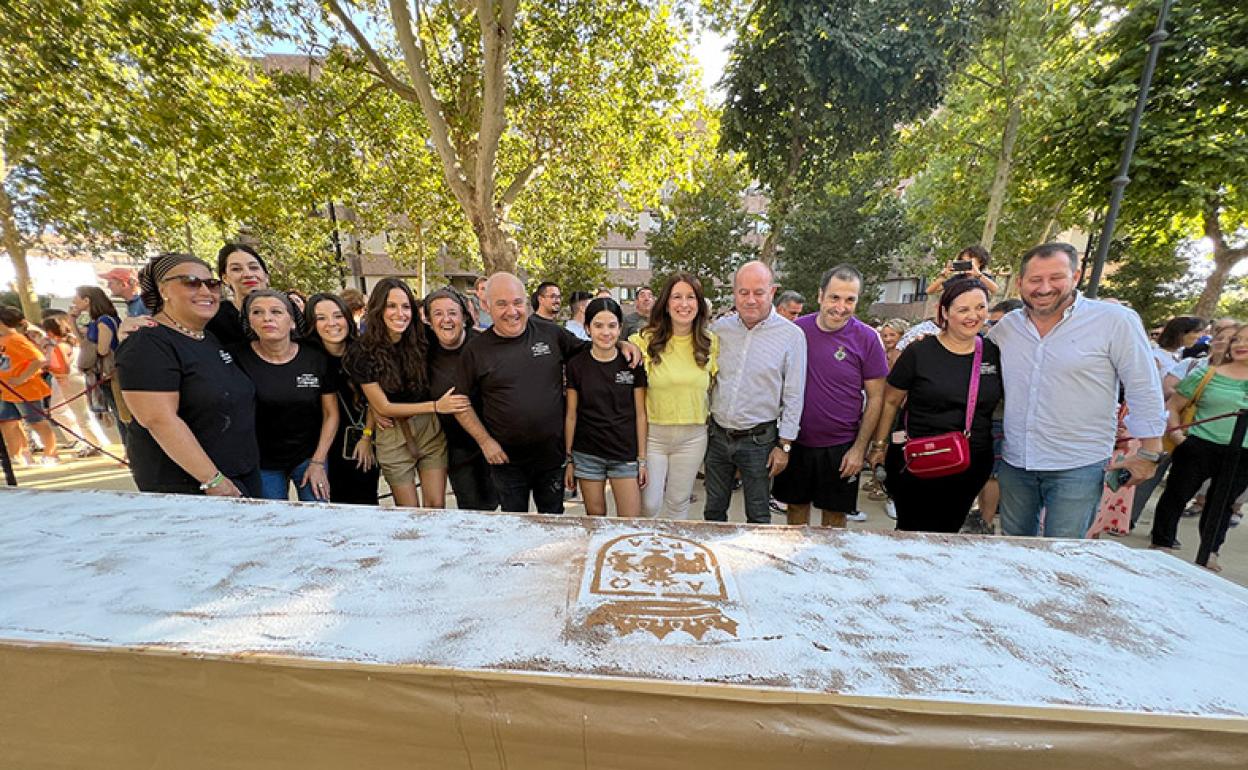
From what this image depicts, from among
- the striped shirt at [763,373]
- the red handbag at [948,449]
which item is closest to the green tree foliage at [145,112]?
the striped shirt at [763,373]

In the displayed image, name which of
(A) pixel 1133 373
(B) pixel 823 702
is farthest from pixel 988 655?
(A) pixel 1133 373

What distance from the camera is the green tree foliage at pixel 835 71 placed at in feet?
21.4

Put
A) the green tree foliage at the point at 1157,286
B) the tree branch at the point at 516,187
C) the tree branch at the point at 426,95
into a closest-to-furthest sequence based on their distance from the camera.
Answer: the tree branch at the point at 426,95 → the tree branch at the point at 516,187 → the green tree foliage at the point at 1157,286

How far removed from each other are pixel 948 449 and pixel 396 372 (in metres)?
3.10

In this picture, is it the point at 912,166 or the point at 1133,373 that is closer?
the point at 1133,373

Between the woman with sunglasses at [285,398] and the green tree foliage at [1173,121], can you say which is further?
the green tree foliage at [1173,121]

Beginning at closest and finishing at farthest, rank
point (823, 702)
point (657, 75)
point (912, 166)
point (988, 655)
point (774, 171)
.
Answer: point (823, 702), point (988, 655), point (774, 171), point (657, 75), point (912, 166)

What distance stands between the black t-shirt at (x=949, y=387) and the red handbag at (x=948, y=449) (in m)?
0.03

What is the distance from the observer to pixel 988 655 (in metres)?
1.13

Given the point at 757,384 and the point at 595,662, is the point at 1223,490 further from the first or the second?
the point at 595,662

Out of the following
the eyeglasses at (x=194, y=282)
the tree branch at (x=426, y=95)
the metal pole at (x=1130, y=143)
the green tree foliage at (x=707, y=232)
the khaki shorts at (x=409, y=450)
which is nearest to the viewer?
the eyeglasses at (x=194, y=282)

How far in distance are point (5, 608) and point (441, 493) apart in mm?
1966

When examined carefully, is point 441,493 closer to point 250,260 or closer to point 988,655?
point 250,260

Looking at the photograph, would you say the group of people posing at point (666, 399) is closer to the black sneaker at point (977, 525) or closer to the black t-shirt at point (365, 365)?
the black t-shirt at point (365, 365)
